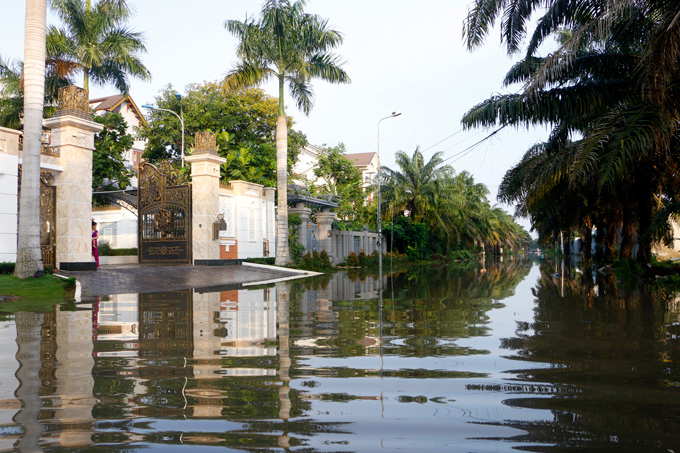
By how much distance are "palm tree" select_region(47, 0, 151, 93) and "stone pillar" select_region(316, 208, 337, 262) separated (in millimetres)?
12903

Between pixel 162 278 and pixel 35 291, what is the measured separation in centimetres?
503

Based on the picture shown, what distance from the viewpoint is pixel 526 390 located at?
3996 millimetres

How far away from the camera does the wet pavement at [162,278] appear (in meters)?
14.4

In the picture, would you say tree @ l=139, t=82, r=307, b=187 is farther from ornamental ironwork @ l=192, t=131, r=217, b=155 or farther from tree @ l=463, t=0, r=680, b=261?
tree @ l=463, t=0, r=680, b=261

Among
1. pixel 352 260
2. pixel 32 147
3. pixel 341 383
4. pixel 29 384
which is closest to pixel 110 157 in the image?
pixel 32 147

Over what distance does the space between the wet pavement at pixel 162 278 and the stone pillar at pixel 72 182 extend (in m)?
0.80

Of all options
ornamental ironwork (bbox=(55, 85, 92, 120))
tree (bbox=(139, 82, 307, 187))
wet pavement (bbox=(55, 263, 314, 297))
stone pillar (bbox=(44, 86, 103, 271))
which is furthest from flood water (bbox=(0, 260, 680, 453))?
tree (bbox=(139, 82, 307, 187))

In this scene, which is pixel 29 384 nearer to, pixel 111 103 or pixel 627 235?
pixel 627 235

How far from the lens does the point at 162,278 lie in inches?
661

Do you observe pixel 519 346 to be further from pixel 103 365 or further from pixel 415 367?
pixel 103 365

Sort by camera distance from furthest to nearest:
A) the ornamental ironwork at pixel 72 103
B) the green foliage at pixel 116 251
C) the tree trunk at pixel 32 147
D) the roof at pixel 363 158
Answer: the roof at pixel 363 158 < the green foliage at pixel 116 251 < the ornamental ironwork at pixel 72 103 < the tree trunk at pixel 32 147

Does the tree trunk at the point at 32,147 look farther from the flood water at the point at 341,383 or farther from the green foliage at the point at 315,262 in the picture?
the green foliage at the point at 315,262

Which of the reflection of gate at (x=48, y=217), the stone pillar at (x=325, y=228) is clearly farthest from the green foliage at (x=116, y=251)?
the reflection of gate at (x=48, y=217)

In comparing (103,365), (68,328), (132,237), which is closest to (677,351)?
(103,365)
